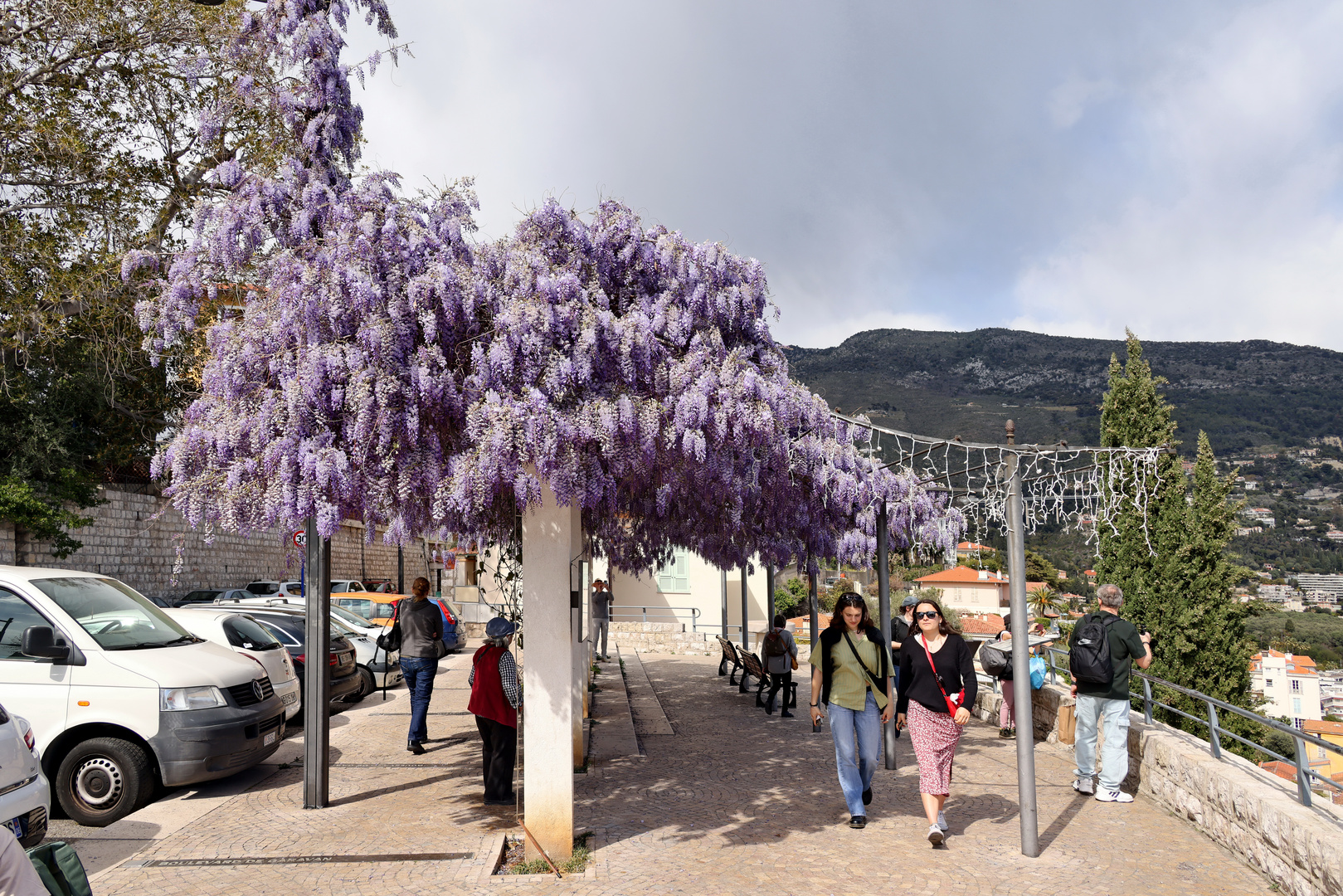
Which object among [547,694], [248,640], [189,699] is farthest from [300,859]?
[248,640]

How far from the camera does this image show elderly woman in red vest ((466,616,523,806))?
7082 mm

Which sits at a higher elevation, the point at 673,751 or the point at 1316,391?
the point at 1316,391

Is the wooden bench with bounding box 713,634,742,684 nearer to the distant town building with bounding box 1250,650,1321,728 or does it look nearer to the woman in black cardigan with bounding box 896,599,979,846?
the woman in black cardigan with bounding box 896,599,979,846

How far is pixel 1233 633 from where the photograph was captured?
25688mm

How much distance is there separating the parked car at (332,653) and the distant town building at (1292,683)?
8085cm

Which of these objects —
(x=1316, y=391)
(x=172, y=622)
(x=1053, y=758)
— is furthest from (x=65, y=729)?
(x=1316, y=391)

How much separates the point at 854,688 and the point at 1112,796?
2565 millimetres

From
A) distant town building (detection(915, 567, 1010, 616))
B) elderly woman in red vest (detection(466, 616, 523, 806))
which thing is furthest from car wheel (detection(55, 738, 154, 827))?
distant town building (detection(915, 567, 1010, 616))

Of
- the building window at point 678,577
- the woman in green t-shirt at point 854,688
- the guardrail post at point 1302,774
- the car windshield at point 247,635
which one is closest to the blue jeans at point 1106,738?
the guardrail post at point 1302,774

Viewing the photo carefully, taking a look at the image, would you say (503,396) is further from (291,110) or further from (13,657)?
(13,657)

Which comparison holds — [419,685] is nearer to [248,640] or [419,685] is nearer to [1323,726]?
[248,640]

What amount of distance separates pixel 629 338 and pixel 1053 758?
21.5 ft

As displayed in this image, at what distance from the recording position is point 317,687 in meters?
7.13

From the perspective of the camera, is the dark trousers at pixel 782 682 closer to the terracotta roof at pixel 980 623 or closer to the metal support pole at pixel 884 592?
the metal support pole at pixel 884 592
